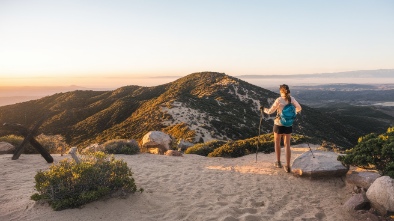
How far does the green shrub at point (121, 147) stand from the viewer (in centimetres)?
1608

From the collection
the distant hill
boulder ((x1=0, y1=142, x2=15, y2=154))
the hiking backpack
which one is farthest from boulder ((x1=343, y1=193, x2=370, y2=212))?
boulder ((x1=0, y1=142, x2=15, y2=154))

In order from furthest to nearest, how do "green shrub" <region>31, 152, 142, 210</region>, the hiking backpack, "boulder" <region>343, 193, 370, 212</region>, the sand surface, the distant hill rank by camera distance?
the distant hill → the hiking backpack → "green shrub" <region>31, 152, 142, 210</region> → "boulder" <region>343, 193, 370, 212</region> → the sand surface

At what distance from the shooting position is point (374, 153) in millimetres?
8391

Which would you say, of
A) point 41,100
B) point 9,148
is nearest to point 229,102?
point 9,148

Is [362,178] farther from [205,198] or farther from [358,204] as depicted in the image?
[205,198]

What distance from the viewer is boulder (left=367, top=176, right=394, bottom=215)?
6.48 meters

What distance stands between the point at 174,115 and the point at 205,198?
35131 mm

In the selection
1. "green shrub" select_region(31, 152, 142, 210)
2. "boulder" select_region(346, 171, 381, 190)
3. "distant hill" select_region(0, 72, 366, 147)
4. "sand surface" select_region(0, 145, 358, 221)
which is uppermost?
"green shrub" select_region(31, 152, 142, 210)

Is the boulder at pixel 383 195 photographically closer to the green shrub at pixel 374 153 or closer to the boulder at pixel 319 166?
the green shrub at pixel 374 153

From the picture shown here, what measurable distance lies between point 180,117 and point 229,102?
901 inches

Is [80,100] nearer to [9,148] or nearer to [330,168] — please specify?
[9,148]

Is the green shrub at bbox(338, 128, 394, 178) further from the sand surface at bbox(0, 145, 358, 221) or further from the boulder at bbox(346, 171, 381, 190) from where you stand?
the sand surface at bbox(0, 145, 358, 221)

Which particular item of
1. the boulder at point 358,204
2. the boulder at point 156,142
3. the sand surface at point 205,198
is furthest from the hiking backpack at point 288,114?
the boulder at point 156,142

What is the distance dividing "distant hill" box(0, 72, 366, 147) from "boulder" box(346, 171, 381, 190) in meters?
13.2
